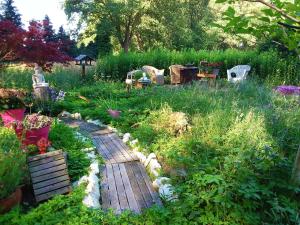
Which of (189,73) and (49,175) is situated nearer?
(49,175)

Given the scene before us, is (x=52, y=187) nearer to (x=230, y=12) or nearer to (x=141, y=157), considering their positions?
(x=141, y=157)

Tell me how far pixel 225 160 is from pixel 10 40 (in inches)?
193

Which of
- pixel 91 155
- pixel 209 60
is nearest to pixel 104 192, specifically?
pixel 91 155

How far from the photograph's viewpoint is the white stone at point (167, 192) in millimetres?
2975

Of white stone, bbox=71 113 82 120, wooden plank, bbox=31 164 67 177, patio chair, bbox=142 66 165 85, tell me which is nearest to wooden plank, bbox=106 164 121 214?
wooden plank, bbox=31 164 67 177

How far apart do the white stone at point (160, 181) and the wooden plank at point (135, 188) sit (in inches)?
7.9

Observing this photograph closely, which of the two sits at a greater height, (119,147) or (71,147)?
(71,147)

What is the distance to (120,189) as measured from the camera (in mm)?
3404

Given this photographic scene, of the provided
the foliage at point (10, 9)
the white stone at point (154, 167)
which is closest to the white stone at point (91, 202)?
the white stone at point (154, 167)

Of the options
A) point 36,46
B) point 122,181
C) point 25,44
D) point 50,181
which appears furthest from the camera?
point 36,46

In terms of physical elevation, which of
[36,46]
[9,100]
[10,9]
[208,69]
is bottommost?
[9,100]

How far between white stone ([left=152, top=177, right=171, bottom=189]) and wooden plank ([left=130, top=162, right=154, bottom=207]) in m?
0.12

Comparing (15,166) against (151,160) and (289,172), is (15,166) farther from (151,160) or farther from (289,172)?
(289,172)

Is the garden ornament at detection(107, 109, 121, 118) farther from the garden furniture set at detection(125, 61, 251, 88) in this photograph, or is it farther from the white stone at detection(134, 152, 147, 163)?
the garden furniture set at detection(125, 61, 251, 88)
